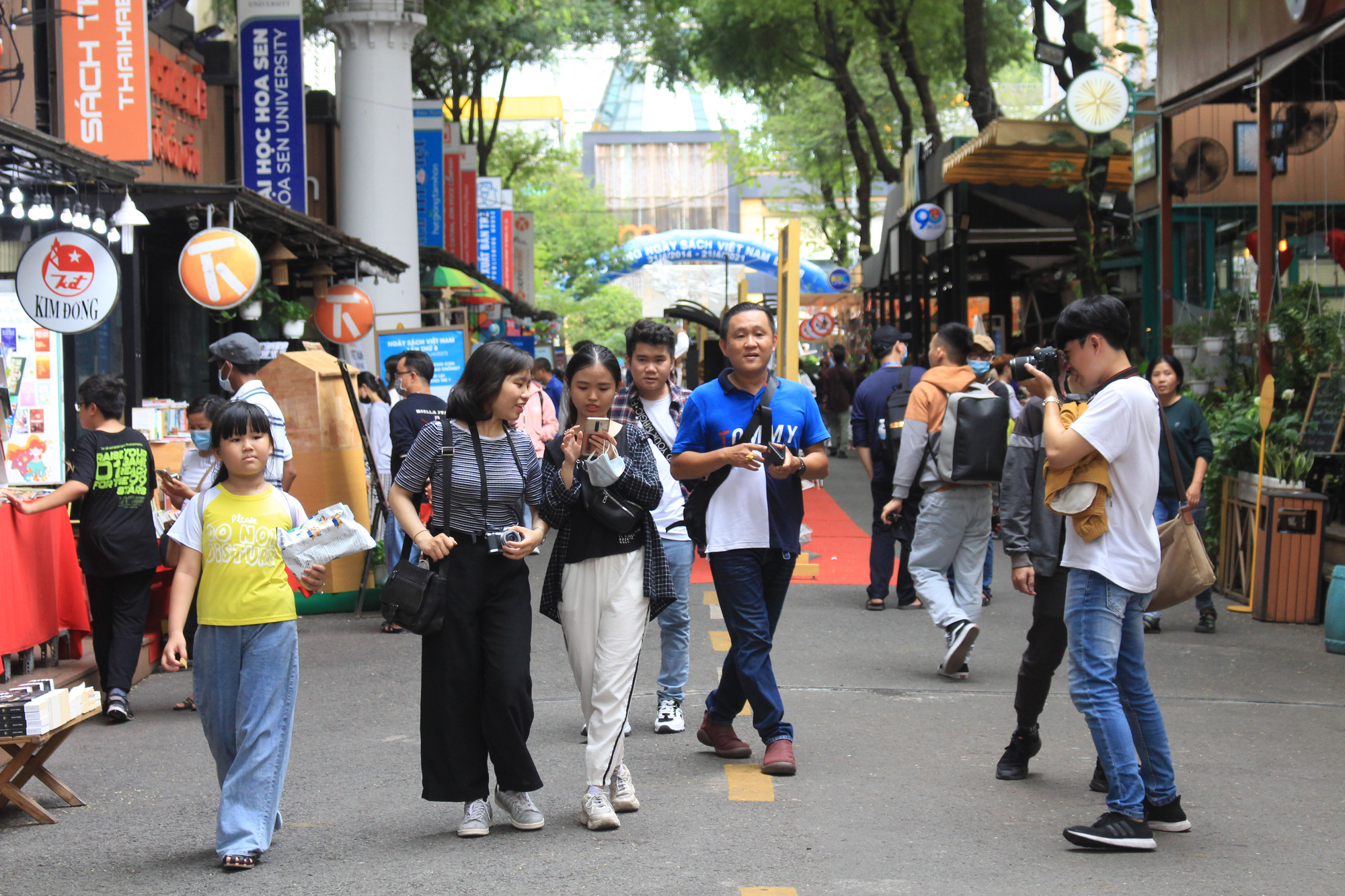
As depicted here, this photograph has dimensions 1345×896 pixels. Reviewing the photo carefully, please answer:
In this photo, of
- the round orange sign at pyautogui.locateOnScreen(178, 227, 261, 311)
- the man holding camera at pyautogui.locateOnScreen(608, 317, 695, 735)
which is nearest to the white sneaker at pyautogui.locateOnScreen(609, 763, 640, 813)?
the man holding camera at pyautogui.locateOnScreen(608, 317, 695, 735)

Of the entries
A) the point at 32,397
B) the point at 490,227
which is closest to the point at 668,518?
the point at 32,397

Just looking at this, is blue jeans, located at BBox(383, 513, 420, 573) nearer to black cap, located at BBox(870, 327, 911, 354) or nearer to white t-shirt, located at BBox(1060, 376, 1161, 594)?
black cap, located at BBox(870, 327, 911, 354)

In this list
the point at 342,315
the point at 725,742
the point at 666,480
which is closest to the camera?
the point at 725,742

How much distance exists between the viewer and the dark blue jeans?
537 centimetres

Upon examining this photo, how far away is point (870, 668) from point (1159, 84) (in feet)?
28.2

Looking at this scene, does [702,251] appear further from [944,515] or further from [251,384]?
[944,515]

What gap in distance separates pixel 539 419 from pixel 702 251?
68.7 feet

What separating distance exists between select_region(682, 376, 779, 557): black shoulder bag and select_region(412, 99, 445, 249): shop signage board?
55.4 feet

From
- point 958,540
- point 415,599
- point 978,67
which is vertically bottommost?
point 958,540

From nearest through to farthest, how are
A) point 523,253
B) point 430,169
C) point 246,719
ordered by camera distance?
point 246,719 < point 430,169 < point 523,253

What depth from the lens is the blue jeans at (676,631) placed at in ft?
20.4

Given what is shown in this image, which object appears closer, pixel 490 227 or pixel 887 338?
pixel 887 338

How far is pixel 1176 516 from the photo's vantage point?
26.3 ft

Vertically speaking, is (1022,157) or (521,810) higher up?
(1022,157)
